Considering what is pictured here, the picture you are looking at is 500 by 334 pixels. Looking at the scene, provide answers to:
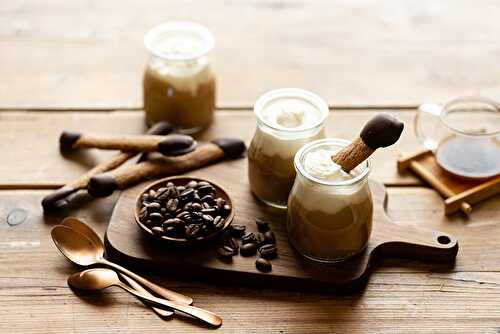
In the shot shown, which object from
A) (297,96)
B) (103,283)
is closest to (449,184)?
(297,96)

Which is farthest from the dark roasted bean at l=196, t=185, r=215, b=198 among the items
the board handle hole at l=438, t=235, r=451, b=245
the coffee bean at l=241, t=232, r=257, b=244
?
the board handle hole at l=438, t=235, r=451, b=245

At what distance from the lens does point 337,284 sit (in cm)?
132

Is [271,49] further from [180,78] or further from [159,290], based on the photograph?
[159,290]

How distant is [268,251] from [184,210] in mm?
158

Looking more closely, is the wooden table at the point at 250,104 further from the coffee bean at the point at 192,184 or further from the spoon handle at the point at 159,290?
the coffee bean at the point at 192,184

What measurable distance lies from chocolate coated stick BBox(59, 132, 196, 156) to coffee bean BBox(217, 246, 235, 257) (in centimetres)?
27

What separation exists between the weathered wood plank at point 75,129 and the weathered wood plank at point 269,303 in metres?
0.19

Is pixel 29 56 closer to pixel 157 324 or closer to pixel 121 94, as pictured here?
pixel 121 94

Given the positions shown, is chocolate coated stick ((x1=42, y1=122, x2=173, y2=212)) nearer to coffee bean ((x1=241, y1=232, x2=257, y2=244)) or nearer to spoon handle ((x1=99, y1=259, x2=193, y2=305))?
spoon handle ((x1=99, y1=259, x2=193, y2=305))

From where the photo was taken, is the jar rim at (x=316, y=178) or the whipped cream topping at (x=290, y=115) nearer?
the jar rim at (x=316, y=178)

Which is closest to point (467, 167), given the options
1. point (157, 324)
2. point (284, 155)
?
point (284, 155)

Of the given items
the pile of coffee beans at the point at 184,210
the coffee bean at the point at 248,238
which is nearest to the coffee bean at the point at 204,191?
the pile of coffee beans at the point at 184,210

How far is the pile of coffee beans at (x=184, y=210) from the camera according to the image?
53.5 inches

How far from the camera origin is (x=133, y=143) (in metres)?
1.59
